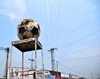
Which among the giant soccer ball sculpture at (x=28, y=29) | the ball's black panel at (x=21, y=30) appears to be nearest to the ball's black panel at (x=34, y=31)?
the giant soccer ball sculpture at (x=28, y=29)

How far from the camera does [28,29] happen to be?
30.9 feet

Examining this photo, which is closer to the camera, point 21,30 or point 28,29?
point 28,29

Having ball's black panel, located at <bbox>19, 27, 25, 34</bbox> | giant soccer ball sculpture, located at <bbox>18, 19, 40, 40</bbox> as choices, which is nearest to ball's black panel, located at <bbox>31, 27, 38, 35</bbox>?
giant soccer ball sculpture, located at <bbox>18, 19, 40, 40</bbox>

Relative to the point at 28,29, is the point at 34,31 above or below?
below

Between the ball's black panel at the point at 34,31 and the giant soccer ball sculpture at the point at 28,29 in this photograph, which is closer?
the giant soccer ball sculpture at the point at 28,29

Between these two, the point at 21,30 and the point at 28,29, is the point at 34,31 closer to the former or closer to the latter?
the point at 28,29

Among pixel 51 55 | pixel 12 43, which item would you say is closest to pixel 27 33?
pixel 12 43

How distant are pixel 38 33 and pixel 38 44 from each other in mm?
997

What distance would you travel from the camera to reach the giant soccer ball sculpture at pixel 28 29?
30.8ft

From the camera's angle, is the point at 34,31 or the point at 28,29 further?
the point at 34,31

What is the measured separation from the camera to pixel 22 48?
1062 centimetres

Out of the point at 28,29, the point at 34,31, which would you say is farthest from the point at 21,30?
the point at 34,31

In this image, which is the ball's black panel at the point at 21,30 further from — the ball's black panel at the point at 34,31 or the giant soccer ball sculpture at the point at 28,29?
the ball's black panel at the point at 34,31

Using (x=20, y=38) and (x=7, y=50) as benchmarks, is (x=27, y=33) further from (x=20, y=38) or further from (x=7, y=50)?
(x=7, y=50)
